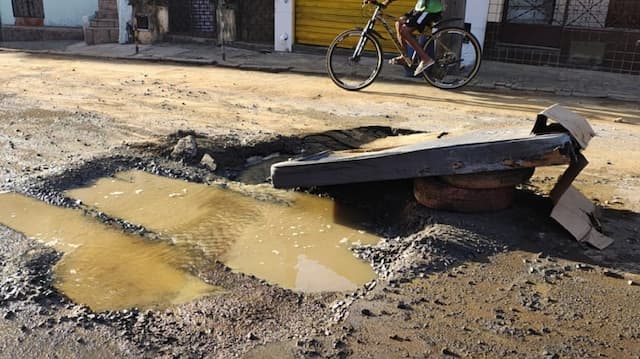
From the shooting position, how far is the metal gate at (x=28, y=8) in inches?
588

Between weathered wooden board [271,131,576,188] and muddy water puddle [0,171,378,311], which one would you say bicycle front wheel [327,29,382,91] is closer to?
muddy water puddle [0,171,378,311]

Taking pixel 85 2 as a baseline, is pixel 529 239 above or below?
below

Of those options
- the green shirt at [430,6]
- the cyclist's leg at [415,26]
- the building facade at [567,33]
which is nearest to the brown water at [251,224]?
the cyclist's leg at [415,26]

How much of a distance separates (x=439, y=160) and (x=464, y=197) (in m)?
0.34

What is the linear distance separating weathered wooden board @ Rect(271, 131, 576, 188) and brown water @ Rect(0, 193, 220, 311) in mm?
1086

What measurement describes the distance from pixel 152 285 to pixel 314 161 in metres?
1.50

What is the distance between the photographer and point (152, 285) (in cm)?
340

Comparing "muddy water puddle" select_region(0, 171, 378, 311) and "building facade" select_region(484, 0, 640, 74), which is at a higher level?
"building facade" select_region(484, 0, 640, 74)

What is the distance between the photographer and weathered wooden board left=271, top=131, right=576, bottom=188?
12.4 feet

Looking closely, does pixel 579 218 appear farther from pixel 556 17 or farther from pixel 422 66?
pixel 556 17

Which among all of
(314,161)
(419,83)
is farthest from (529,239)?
(419,83)

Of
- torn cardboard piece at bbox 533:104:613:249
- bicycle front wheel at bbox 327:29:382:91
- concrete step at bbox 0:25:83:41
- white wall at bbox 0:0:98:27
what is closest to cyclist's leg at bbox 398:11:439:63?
bicycle front wheel at bbox 327:29:382:91

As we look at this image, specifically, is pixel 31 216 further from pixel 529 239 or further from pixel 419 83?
pixel 419 83

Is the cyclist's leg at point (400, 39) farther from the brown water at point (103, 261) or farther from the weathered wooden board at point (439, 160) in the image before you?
the brown water at point (103, 261)
